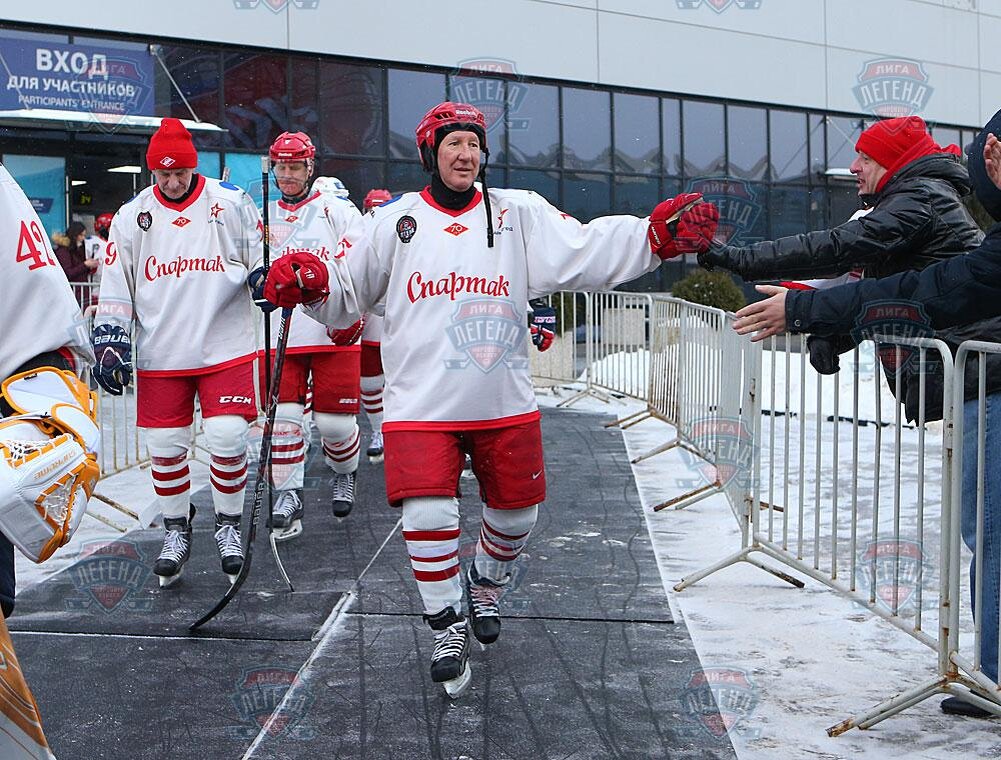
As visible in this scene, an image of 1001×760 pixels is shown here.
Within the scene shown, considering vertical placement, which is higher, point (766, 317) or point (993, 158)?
point (993, 158)

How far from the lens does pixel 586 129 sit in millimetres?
21203

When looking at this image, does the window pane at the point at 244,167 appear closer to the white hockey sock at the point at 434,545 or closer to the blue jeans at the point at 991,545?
the white hockey sock at the point at 434,545

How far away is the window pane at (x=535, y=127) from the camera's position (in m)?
20.5

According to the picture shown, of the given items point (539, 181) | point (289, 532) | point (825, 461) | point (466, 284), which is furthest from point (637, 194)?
point (466, 284)

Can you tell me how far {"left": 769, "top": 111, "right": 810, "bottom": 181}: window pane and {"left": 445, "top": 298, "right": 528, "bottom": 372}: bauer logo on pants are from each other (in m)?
19.9

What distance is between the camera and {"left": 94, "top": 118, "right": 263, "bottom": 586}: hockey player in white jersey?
5.61 metres

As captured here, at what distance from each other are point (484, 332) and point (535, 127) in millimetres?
17094

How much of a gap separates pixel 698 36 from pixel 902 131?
729 inches

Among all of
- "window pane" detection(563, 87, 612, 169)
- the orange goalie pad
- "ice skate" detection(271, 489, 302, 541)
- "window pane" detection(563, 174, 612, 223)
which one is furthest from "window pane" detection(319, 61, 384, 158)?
the orange goalie pad

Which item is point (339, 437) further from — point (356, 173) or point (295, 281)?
point (356, 173)

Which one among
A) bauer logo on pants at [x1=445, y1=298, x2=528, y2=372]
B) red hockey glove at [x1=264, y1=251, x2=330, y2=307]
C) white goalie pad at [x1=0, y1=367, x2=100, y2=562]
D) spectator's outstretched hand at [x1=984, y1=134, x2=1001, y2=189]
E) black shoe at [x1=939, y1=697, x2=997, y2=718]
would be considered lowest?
black shoe at [x1=939, y1=697, x2=997, y2=718]

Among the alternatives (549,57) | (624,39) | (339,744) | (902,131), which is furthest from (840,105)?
(339,744)

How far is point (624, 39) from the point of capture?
68.8 feet

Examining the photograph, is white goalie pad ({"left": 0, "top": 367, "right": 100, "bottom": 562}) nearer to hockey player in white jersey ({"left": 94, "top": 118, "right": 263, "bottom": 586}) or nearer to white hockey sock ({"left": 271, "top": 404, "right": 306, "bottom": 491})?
hockey player in white jersey ({"left": 94, "top": 118, "right": 263, "bottom": 586})
